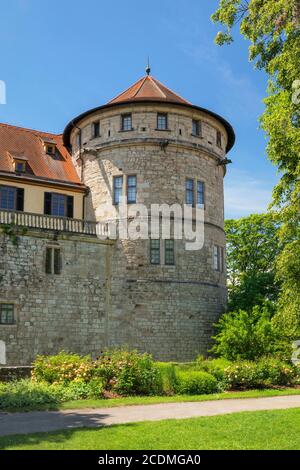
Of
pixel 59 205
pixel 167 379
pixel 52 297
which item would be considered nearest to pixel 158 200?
pixel 59 205

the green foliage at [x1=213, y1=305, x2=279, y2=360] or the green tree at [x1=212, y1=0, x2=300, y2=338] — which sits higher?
the green tree at [x1=212, y1=0, x2=300, y2=338]

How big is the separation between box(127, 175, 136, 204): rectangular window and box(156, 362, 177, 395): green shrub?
475 inches

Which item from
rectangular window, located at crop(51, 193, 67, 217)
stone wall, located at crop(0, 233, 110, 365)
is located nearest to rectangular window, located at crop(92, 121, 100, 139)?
rectangular window, located at crop(51, 193, 67, 217)

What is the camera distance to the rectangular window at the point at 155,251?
27.7 m

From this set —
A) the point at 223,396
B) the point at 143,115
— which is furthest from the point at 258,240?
the point at 223,396

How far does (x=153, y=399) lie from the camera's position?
623 inches

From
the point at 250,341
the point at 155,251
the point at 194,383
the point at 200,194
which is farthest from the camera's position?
the point at 200,194

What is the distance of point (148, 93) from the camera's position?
3027 cm

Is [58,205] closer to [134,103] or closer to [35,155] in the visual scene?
[35,155]

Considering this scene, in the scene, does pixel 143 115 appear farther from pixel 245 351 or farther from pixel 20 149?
pixel 245 351

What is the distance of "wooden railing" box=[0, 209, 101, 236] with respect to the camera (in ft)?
82.3

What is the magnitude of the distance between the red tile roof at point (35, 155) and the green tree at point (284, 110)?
15.8m

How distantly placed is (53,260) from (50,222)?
2.01 meters

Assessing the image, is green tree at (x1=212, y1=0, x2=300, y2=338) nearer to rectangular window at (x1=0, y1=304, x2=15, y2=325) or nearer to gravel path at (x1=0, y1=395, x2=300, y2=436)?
gravel path at (x1=0, y1=395, x2=300, y2=436)
